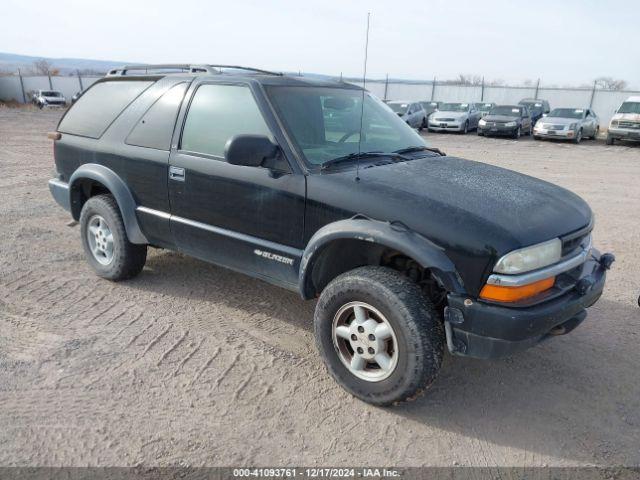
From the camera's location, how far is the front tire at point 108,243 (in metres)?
4.53

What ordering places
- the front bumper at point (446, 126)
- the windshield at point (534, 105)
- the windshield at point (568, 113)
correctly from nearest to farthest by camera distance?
the windshield at point (568, 113)
the front bumper at point (446, 126)
the windshield at point (534, 105)

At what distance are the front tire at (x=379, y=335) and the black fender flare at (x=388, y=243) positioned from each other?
0.20 m

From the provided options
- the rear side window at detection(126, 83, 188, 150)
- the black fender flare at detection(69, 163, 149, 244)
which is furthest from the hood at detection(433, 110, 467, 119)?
the black fender flare at detection(69, 163, 149, 244)

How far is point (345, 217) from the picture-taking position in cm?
311

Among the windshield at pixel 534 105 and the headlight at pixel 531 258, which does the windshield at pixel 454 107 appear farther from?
the headlight at pixel 531 258

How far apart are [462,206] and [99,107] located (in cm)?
358

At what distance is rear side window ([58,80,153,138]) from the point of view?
462cm

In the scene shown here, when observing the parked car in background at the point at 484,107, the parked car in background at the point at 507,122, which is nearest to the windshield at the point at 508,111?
the parked car in background at the point at 507,122

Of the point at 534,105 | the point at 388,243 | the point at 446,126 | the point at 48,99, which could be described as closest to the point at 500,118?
the point at 446,126

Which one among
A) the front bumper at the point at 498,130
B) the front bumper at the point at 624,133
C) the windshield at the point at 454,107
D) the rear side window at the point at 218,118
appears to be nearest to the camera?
the rear side window at the point at 218,118

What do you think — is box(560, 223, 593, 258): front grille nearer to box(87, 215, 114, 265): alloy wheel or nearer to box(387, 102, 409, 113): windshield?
box(87, 215, 114, 265): alloy wheel

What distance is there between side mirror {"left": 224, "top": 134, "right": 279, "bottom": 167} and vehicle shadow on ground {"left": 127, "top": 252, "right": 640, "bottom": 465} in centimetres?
143

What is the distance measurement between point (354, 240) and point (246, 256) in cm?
87

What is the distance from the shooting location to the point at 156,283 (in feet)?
15.7
